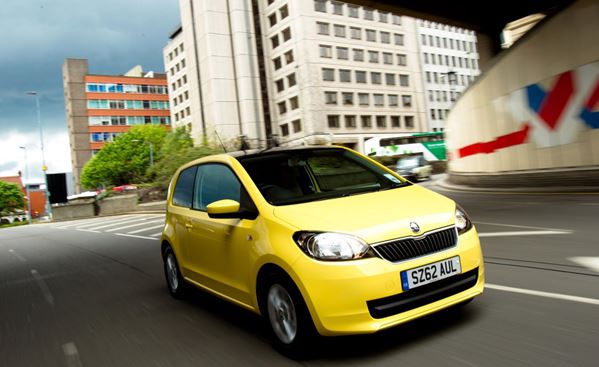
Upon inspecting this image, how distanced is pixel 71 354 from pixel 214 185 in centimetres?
188

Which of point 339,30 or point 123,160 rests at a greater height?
point 339,30

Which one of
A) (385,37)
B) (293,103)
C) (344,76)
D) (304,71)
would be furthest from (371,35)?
(293,103)

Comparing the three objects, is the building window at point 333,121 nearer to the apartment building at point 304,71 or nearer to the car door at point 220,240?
the apartment building at point 304,71

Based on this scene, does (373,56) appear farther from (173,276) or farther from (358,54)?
(173,276)

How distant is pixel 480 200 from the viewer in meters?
14.6

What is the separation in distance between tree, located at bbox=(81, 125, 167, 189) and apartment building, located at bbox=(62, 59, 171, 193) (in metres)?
27.2

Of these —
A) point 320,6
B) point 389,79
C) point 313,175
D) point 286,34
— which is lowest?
point 313,175

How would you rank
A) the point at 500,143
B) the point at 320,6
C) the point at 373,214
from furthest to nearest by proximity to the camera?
the point at 320,6 < the point at 500,143 < the point at 373,214

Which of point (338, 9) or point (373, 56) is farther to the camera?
point (373, 56)

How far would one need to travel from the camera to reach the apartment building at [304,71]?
206ft

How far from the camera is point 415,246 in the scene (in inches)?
137

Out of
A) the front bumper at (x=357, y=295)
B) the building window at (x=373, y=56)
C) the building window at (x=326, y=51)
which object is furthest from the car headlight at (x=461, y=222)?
the building window at (x=373, y=56)

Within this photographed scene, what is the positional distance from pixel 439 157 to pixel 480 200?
37.4 m

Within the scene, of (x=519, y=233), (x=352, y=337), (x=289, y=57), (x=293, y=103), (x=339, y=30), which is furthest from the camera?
(x=293, y=103)
